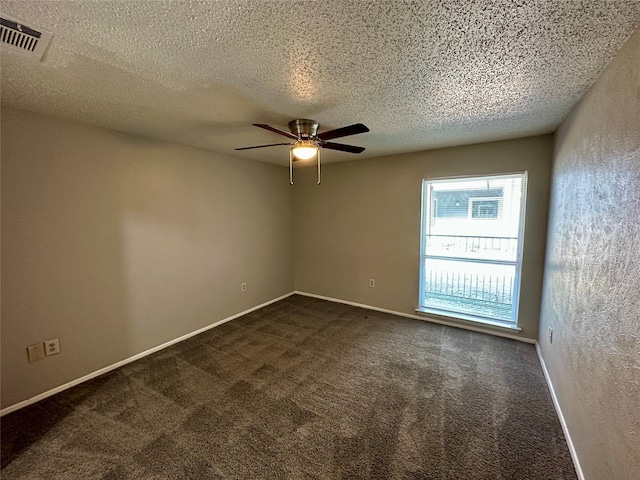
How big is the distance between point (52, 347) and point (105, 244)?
0.92 metres

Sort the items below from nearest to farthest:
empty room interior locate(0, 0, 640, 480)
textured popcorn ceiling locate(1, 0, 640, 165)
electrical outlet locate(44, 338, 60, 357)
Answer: textured popcorn ceiling locate(1, 0, 640, 165), empty room interior locate(0, 0, 640, 480), electrical outlet locate(44, 338, 60, 357)

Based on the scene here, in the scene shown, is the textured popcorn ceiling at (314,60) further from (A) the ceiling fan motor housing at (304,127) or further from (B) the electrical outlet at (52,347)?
(B) the electrical outlet at (52,347)

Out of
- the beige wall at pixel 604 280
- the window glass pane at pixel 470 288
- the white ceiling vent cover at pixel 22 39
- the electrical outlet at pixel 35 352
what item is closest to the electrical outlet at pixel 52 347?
the electrical outlet at pixel 35 352

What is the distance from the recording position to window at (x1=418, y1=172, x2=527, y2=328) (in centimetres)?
313

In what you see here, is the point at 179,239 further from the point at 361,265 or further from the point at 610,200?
the point at 610,200

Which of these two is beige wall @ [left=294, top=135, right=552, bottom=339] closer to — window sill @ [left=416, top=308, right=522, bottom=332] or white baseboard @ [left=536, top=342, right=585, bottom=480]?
window sill @ [left=416, top=308, right=522, bottom=332]

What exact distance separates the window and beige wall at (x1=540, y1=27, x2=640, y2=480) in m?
1.14

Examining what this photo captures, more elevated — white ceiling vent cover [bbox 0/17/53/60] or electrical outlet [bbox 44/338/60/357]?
white ceiling vent cover [bbox 0/17/53/60]

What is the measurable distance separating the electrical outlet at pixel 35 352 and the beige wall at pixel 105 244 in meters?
0.04

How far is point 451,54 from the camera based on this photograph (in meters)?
1.33

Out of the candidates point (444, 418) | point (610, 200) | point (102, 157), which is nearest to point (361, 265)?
point (444, 418)

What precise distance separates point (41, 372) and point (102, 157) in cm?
187

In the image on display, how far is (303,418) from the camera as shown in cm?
193

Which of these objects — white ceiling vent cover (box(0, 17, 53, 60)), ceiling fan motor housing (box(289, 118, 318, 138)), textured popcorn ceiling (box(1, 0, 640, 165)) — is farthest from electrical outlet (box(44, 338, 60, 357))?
ceiling fan motor housing (box(289, 118, 318, 138))
